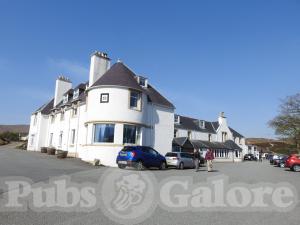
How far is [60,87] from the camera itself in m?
45.1

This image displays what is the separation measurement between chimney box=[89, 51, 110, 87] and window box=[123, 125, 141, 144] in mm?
7367

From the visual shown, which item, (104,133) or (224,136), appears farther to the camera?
(224,136)

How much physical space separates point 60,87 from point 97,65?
14.1 meters

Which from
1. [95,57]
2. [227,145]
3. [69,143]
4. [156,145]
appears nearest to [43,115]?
[69,143]

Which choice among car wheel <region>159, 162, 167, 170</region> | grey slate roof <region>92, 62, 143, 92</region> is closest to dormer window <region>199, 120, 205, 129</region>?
grey slate roof <region>92, 62, 143, 92</region>

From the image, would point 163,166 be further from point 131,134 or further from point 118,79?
point 118,79

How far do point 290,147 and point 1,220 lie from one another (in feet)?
211

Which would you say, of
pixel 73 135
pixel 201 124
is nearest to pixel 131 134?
pixel 73 135

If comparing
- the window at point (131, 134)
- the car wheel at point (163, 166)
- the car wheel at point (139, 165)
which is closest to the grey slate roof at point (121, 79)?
the window at point (131, 134)

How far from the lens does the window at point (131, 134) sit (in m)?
27.7

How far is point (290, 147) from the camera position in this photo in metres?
62.6

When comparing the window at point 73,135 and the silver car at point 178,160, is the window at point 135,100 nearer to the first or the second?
the silver car at point 178,160

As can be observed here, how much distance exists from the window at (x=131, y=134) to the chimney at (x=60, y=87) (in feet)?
64.8
